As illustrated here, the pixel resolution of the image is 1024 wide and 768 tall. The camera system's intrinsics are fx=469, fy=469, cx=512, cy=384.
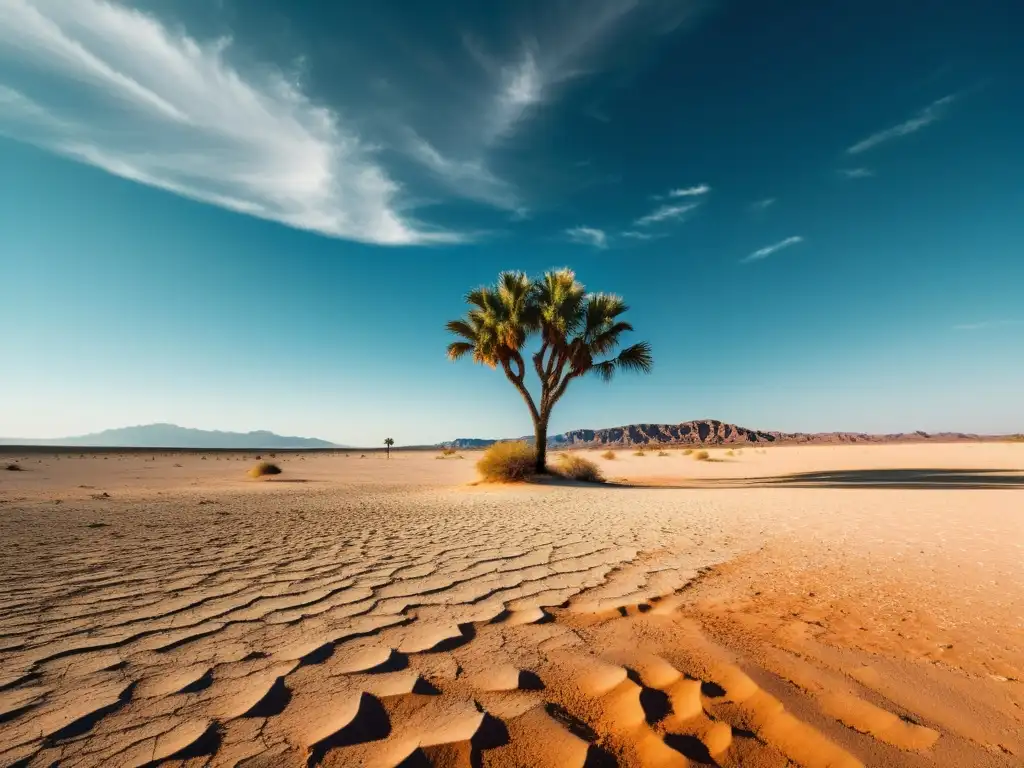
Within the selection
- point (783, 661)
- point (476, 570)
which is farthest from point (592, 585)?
point (783, 661)

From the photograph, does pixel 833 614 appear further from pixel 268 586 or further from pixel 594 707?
pixel 268 586

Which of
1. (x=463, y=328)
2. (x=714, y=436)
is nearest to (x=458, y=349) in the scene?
(x=463, y=328)

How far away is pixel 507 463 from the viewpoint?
16.1 metres

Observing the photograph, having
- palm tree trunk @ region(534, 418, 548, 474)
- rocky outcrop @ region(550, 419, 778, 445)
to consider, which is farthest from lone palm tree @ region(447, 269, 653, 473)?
rocky outcrop @ region(550, 419, 778, 445)

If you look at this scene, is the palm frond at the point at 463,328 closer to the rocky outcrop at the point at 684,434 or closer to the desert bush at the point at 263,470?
the desert bush at the point at 263,470

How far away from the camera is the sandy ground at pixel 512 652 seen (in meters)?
1.89

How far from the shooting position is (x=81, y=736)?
1899 mm

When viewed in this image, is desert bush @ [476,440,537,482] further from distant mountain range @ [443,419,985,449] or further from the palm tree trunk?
distant mountain range @ [443,419,985,449]

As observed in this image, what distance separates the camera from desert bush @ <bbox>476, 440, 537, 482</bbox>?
15977 millimetres

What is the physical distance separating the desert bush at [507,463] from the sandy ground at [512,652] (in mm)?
9844

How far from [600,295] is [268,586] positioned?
48.7 ft

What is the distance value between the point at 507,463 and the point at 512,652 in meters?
13.4

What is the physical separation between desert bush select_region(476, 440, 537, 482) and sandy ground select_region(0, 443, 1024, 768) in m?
9.84

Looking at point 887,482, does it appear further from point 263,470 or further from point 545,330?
point 263,470
